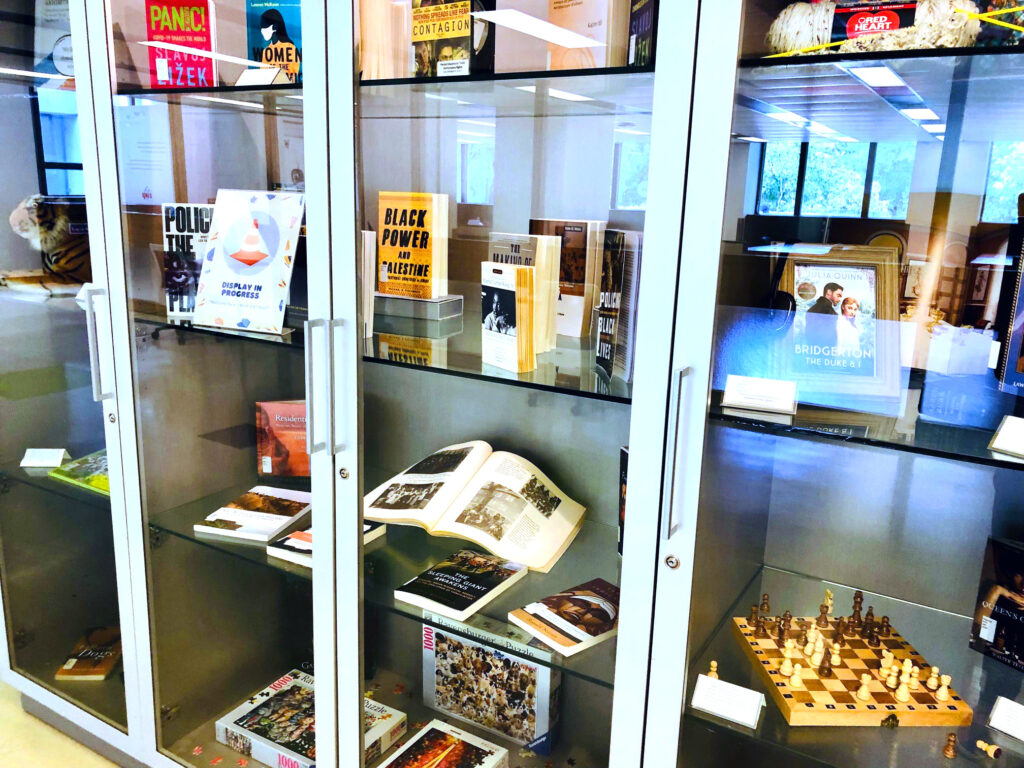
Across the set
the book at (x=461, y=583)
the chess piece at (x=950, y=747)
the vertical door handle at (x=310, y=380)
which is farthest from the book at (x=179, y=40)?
the chess piece at (x=950, y=747)

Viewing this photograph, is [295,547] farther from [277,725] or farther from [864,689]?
[864,689]

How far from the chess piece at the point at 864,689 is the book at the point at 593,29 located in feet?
3.42

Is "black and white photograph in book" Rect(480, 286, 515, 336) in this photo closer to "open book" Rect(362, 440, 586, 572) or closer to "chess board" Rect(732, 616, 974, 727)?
"open book" Rect(362, 440, 586, 572)

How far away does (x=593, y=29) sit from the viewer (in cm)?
122

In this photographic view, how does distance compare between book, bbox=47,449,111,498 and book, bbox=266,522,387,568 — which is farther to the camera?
book, bbox=47,449,111,498

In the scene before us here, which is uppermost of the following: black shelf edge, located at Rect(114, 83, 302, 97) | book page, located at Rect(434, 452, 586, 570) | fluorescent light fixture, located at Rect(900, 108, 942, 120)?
black shelf edge, located at Rect(114, 83, 302, 97)

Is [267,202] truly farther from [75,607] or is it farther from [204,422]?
[75,607]

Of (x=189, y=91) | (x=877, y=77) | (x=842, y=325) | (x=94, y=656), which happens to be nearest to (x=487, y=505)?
(x=842, y=325)

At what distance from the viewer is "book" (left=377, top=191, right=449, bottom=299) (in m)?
1.52

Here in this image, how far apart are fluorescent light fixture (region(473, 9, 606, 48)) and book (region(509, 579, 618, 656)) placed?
0.90 meters

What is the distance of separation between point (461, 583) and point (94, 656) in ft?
4.45

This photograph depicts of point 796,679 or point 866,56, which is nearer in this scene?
point 866,56

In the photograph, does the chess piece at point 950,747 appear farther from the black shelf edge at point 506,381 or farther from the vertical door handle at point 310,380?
the vertical door handle at point 310,380

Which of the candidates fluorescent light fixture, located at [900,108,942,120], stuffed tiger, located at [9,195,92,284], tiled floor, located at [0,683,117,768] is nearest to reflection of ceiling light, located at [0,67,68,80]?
stuffed tiger, located at [9,195,92,284]
